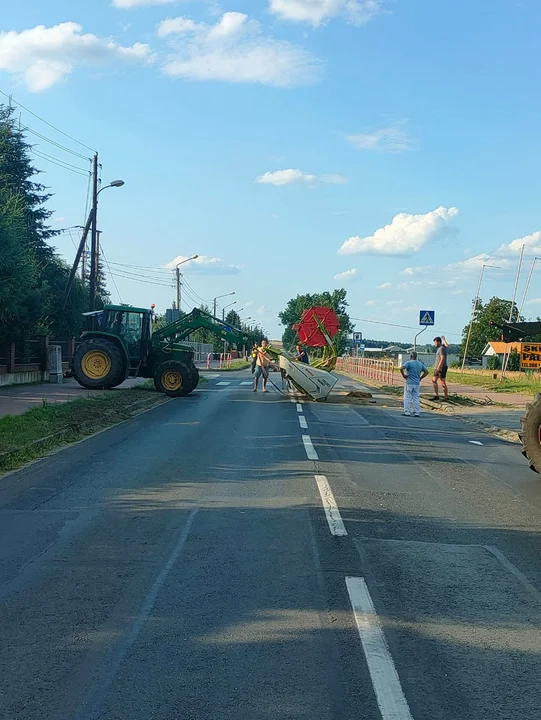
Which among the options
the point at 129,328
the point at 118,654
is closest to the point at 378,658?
the point at 118,654

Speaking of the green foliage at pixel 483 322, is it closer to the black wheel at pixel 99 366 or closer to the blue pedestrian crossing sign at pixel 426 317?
the blue pedestrian crossing sign at pixel 426 317

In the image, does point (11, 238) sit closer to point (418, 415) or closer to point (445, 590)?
point (418, 415)

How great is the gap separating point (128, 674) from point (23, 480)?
20.3ft

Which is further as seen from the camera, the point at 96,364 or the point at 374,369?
the point at 374,369

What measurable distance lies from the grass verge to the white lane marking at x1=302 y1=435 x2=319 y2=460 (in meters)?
4.12

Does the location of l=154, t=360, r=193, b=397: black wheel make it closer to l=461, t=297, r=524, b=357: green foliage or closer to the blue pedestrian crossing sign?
the blue pedestrian crossing sign

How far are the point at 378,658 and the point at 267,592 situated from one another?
1.28 meters

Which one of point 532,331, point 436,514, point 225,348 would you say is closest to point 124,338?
point 532,331

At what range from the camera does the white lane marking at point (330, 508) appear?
7.39 m

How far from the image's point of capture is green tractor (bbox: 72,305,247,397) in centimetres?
2453

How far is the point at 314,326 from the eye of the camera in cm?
2830

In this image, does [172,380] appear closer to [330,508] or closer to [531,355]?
[531,355]

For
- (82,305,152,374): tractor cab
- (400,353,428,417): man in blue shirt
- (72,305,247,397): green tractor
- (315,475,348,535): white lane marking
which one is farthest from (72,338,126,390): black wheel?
(315,475,348,535): white lane marking

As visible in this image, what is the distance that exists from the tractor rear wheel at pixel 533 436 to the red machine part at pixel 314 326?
17.1m
